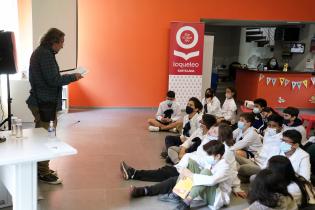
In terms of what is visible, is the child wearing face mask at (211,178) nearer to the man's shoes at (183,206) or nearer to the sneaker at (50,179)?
the man's shoes at (183,206)

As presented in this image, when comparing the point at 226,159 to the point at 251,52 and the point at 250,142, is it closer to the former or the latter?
the point at 250,142

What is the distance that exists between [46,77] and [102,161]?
146cm

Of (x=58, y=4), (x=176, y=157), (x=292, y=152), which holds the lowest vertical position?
(x=176, y=157)

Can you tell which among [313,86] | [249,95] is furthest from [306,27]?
[249,95]

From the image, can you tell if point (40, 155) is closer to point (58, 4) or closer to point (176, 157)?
point (176, 157)

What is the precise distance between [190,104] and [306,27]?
251 inches

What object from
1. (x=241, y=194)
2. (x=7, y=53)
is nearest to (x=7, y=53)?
(x=7, y=53)

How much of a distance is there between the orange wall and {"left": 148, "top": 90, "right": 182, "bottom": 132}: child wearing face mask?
6.50 ft

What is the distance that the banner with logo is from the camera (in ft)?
24.8

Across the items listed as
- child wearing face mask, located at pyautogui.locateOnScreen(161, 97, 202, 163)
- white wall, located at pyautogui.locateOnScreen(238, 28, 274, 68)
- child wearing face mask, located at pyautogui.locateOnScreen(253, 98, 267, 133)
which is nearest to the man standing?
child wearing face mask, located at pyautogui.locateOnScreen(161, 97, 202, 163)

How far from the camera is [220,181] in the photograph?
9.71ft

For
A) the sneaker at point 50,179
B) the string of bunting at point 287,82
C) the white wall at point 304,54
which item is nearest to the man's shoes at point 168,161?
the sneaker at point 50,179

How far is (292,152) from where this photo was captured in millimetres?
3148

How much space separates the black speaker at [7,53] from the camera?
345cm
